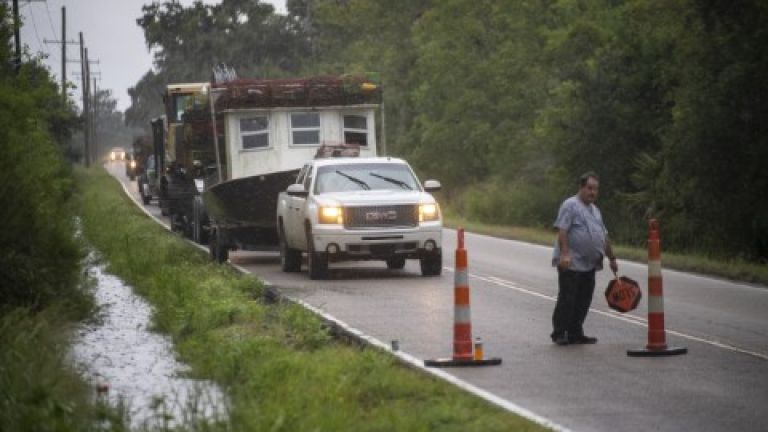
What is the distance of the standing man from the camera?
16.5 meters

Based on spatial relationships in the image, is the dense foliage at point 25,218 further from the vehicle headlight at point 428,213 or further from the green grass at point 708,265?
the green grass at point 708,265

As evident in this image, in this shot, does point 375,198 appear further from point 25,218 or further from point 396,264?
point 25,218

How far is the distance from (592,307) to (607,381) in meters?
6.95

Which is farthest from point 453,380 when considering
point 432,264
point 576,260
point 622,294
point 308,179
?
point 308,179

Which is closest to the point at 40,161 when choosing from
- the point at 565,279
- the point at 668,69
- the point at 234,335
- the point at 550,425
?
the point at 234,335

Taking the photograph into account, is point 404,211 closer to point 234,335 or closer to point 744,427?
point 234,335

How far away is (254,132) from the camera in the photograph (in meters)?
31.2

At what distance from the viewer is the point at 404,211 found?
2525 centimetres

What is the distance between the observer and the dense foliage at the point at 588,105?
34781 mm

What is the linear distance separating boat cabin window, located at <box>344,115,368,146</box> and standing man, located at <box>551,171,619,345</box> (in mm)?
14719

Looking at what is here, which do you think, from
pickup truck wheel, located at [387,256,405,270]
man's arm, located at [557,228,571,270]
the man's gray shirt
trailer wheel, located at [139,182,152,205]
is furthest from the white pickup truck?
trailer wheel, located at [139,182,152,205]

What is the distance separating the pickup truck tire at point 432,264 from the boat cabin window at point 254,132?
20.8 ft

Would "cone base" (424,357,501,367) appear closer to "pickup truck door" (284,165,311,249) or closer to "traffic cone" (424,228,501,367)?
"traffic cone" (424,228,501,367)

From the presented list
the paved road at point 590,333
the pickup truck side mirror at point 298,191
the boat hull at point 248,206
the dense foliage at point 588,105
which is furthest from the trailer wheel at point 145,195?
the pickup truck side mirror at point 298,191
